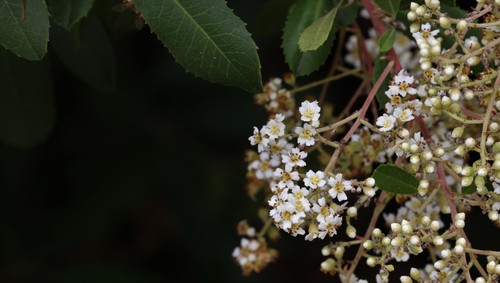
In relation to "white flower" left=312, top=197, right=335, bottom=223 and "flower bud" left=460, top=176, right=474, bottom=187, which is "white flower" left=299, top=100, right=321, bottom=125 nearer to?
"white flower" left=312, top=197, right=335, bottom=223

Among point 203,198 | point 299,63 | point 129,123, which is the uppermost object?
point 299,63

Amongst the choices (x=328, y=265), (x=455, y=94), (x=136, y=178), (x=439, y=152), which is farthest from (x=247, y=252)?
(x=136, y=178)

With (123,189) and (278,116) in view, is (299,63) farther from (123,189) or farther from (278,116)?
(123,189)

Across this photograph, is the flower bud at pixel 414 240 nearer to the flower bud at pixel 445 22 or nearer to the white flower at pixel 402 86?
the white flower at pixel 402 86

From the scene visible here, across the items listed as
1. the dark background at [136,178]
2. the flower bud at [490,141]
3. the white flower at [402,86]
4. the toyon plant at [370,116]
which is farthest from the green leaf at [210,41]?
the dark background at [136,178]

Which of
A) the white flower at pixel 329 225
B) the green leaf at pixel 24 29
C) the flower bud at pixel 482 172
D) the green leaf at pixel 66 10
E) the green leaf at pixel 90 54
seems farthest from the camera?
the green leaf at pixel 90 54

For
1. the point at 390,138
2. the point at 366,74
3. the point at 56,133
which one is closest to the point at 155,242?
the point at 56,133
